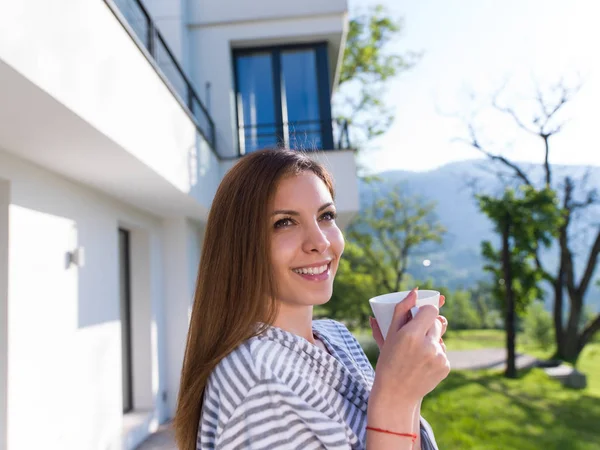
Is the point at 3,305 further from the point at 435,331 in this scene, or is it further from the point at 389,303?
the point at 435,331

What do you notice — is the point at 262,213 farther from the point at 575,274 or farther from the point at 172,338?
the point at 575,274

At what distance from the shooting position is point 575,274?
15.2m

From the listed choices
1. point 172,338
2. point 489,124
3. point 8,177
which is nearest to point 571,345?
point 489,124

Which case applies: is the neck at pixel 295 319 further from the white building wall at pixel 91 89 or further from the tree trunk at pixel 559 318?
the tree trunk at pixel 559 318

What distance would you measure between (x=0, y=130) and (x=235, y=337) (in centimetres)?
221

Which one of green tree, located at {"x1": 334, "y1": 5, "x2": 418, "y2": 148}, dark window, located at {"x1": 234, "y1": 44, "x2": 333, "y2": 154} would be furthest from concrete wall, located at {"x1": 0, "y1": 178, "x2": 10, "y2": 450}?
green tree, located at {"x1": 334, "y1": 5, "x2": 418, "y2": 148}

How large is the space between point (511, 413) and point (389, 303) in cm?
750

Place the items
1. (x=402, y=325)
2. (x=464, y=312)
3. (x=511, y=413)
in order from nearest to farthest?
(x=402, y=325) → (x=511, y=413) → (x=464, y=312)

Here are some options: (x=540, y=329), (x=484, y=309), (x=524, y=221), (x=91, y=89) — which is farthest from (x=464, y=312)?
(x=91, y=89)

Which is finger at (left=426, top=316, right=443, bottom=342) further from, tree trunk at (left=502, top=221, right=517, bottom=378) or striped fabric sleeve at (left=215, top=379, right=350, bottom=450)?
tree trunk at (left=502, top=221, right=517, bottom=378)

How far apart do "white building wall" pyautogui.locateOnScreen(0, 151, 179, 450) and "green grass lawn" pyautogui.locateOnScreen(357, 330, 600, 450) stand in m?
3.48

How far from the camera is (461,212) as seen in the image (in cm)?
4019

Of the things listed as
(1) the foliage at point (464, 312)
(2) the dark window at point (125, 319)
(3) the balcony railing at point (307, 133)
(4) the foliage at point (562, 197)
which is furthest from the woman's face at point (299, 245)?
(1) the foliage at point (464, 312)

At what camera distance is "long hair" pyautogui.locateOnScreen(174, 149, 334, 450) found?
92cm
